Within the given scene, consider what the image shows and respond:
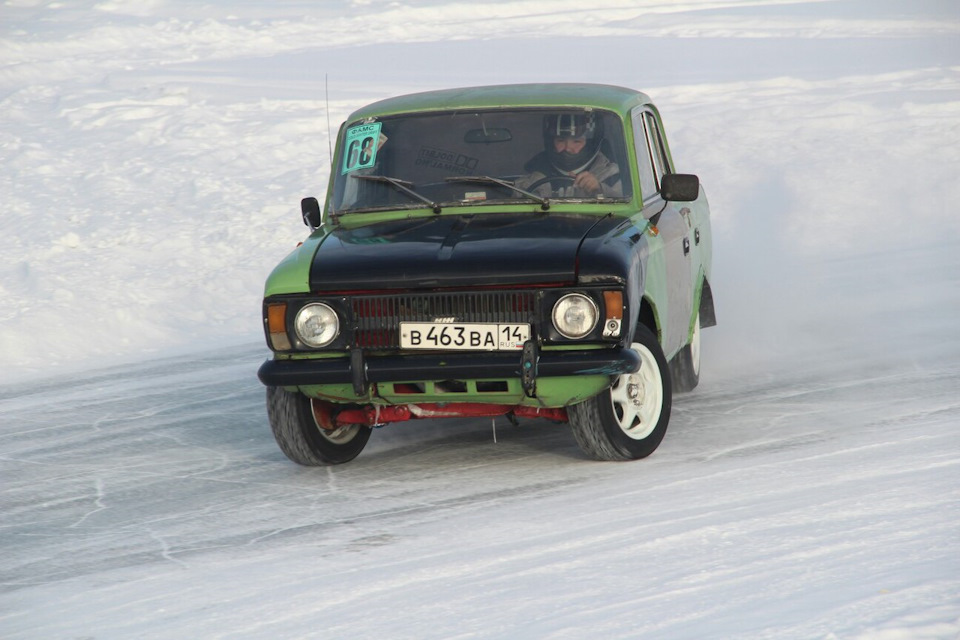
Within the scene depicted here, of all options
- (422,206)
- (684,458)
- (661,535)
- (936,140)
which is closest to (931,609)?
(661,535)

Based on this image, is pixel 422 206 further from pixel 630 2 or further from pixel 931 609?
pixel 630 2

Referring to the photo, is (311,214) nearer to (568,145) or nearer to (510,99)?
(510,99)

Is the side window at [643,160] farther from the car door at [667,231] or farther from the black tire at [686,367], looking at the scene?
the black tire at [686,367]

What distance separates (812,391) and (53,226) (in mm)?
8914

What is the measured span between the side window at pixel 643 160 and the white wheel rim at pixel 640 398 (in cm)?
109

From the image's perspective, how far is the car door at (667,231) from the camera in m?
7.21

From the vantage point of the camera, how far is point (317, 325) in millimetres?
6387

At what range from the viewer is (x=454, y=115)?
738 cm

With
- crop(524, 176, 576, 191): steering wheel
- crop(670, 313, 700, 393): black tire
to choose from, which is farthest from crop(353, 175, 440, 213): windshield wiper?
crop(670, 313, 700, 393): black tire

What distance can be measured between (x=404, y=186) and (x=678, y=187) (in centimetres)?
140

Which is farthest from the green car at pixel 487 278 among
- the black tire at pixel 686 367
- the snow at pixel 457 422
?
the black tire at pixel 686 367

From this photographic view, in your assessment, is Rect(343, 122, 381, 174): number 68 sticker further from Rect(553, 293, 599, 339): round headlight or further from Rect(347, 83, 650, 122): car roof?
Rect(553, 293, 599, 339): round headlight

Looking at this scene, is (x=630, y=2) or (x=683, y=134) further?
(x=630, y=2)

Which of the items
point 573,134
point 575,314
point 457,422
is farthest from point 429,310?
point 457,422
